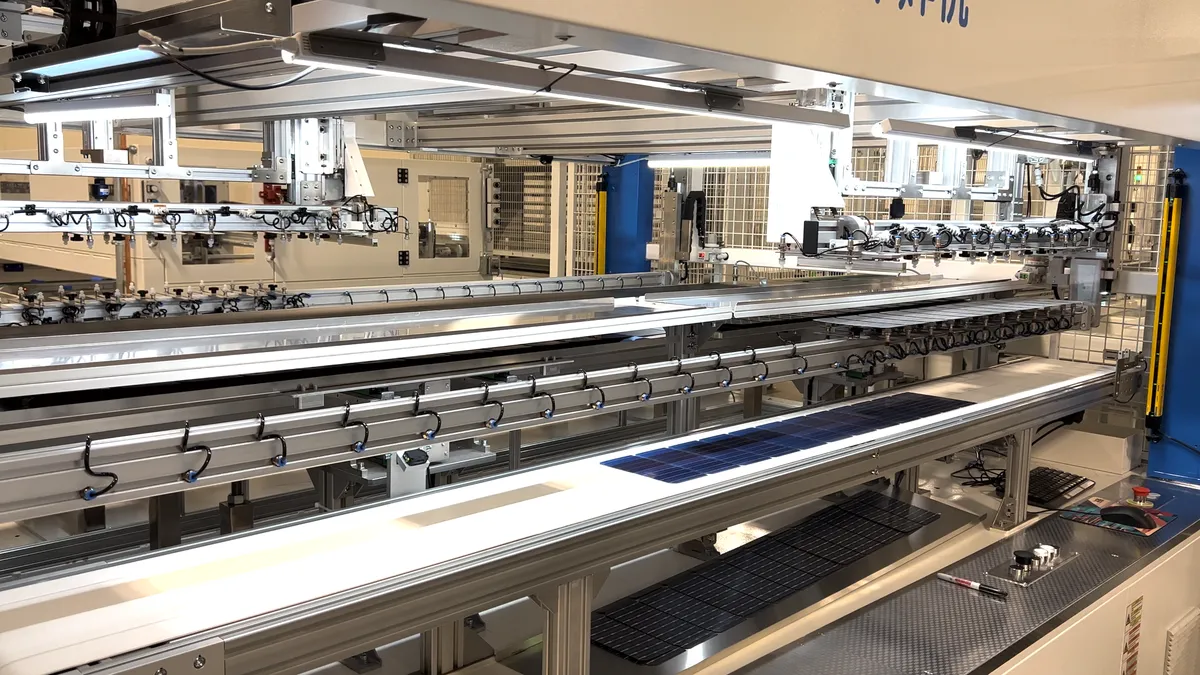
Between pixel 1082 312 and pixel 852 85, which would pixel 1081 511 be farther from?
pixel 852 85

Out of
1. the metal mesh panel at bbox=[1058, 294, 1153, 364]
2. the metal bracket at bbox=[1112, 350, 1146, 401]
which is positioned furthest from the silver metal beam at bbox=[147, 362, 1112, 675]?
the metal mesh panel at bbox=[1058, 294, 1153, 364]

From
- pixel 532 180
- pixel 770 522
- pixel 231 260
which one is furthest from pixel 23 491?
pixel 532 180

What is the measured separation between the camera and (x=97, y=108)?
266 cm

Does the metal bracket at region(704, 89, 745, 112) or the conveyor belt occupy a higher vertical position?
the metal bracket at region(704, 89, 745, 112)

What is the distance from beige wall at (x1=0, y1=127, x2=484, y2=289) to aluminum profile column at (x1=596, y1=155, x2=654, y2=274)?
162cm

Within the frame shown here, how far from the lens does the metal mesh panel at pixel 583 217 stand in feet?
25.4

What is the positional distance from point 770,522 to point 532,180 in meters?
5.51

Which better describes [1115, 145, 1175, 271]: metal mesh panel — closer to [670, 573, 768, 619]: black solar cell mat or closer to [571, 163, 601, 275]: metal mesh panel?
[670, 573, 768, 619]: black solar cell mat

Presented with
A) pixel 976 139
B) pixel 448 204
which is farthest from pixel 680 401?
pixel 448 204

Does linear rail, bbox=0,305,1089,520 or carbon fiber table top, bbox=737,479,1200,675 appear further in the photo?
carbon fiber table top, bbox=737,479,1200,675

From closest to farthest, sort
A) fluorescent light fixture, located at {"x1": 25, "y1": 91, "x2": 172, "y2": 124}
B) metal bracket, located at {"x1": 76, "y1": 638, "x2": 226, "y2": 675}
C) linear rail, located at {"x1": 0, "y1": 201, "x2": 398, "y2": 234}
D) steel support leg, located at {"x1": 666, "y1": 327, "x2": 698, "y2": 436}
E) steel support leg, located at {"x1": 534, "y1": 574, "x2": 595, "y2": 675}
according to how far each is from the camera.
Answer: metal bracket, located at {"x1": 76, "y1": 638, "x2": 226, "y2": 675}
steel support leg, located at {"x1": 534, "y1": 574, "x2": 595, "y2": 675}
fluorescent light fixture, located at {"x1": 25, "y1": 91, "x2": 172, "y2": 124}
steel support leg, located at {"x1": 666, "y1": 327, "x2": 698, "y2": 436}
linear rail, located at {"x1": 0, "y1": 201, "x2": 398, "y2": 234}

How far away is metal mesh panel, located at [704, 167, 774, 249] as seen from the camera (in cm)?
670

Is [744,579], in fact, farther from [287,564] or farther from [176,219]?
[176,219]

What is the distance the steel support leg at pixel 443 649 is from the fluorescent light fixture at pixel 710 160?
3.89m
